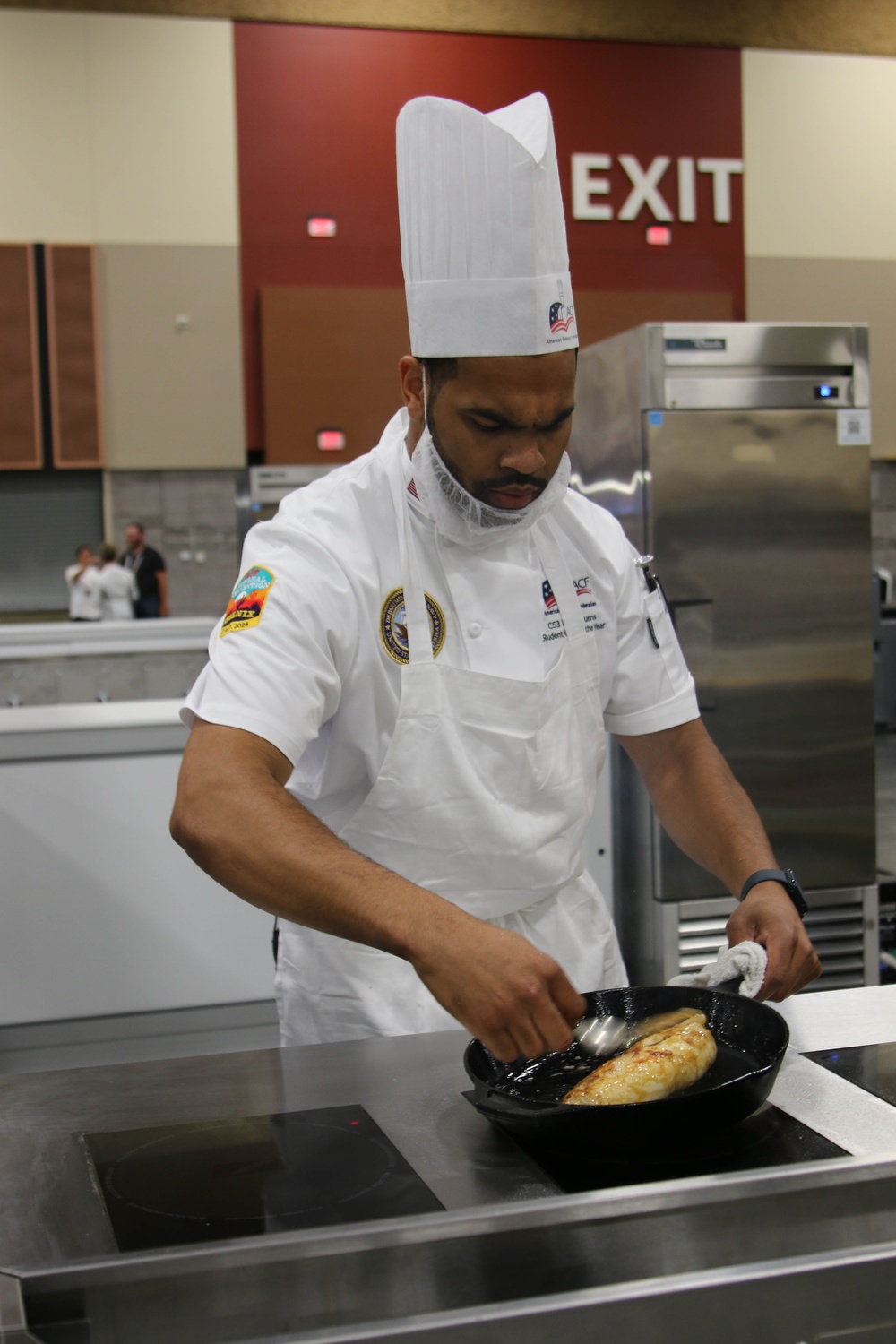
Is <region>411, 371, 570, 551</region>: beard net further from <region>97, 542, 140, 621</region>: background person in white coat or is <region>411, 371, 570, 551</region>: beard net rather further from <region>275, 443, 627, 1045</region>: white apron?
<region>97, 542, 140, 621</region>: background person in white coat

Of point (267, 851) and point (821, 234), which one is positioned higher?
point (821, 234)

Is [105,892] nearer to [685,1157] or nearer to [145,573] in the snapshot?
[685,1157]

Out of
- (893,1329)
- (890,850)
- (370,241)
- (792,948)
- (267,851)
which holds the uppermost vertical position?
(370,241)

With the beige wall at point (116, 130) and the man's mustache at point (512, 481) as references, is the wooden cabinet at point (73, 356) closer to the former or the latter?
the beige wall at point (116, 130)

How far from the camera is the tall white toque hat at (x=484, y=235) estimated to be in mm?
1288

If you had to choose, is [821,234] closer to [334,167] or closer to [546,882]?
[334,167]

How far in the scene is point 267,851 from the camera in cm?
111

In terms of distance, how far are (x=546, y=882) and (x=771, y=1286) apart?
66 centimetres

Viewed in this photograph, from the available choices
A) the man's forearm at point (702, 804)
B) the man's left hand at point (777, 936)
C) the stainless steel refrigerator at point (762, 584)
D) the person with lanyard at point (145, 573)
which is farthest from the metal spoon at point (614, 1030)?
the person with lanyard at point (145, 573)

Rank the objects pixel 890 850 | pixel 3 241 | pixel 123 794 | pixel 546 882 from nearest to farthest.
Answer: pixel 546 882
pixel 123 794
pixel 890 850
pixel 3 241

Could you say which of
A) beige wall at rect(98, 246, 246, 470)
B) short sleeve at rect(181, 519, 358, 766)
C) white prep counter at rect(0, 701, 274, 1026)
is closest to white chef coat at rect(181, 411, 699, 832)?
short sleeve at rect(181, 519, 358, 766)

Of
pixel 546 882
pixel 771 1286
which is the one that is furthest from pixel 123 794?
pixel 771 1286

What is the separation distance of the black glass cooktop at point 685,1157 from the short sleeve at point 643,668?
27.0 inches

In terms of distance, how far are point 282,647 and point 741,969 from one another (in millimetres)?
544
